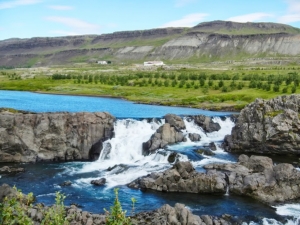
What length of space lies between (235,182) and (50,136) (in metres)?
29.8

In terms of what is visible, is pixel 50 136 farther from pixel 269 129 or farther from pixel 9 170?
pixel 269 129

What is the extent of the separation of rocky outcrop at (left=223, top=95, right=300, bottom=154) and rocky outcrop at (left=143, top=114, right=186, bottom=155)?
8200mm

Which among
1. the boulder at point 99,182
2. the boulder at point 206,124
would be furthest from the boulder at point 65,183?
the boulder at point 206,124

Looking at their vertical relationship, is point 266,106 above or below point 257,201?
above

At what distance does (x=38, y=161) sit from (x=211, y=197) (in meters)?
28.3

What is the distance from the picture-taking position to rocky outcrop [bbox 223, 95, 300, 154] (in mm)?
60438

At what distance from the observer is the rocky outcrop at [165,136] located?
2355 inches

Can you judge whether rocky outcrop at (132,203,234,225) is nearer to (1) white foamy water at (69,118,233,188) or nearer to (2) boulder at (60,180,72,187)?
(1) white foamy water at (69,118,233,188)

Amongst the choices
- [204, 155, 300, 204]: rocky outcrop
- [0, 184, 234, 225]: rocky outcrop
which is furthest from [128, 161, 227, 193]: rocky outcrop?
[0, 184, 234, 225]: rocky outcrop

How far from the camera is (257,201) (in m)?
41.2

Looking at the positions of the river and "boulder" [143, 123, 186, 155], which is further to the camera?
"boulder" [143, 123, 186, 155]

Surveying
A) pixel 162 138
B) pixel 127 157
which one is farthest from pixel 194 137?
pixel 127 157

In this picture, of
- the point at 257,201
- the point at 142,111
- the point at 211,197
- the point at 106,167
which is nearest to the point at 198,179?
the point at 211,197

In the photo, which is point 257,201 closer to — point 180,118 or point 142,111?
point 180,118
